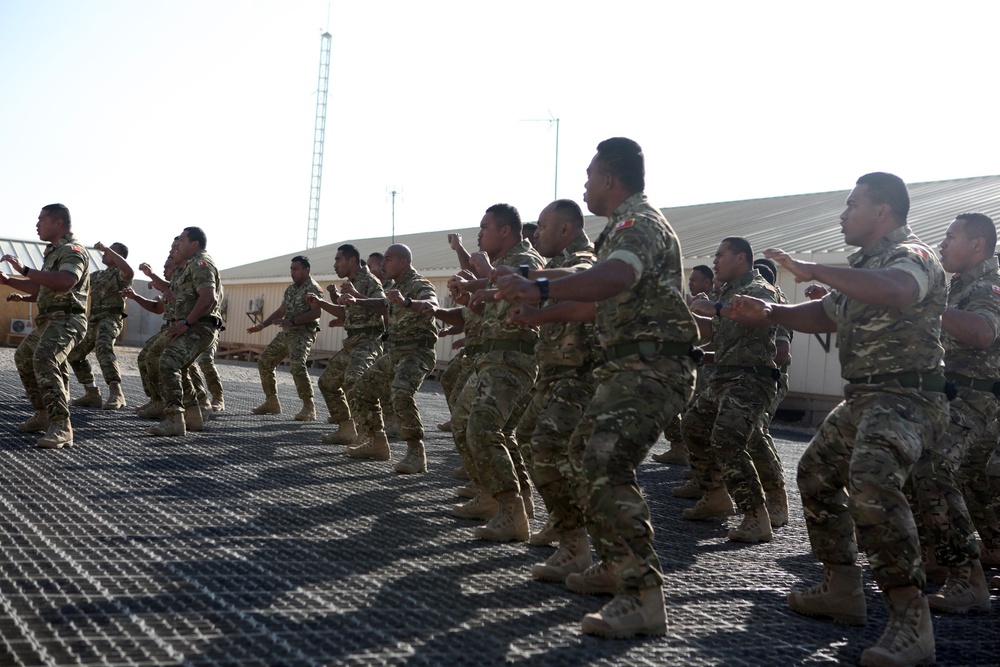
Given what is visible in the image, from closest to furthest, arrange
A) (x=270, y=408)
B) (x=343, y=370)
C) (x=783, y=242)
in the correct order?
1. (x=343, y=370)
2. (x=270, y=408)
3. (x=783, y=242)

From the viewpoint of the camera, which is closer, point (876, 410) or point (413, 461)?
point (876, 410)

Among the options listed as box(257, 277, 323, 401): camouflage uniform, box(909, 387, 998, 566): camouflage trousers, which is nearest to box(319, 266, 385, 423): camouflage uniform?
box(257, 277, 323, 401): camouflage uniform

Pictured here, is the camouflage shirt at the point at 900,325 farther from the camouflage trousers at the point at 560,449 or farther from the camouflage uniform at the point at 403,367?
the camouflage uniform at the point at 403,367

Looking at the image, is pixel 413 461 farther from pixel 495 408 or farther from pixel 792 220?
pixel 792 220

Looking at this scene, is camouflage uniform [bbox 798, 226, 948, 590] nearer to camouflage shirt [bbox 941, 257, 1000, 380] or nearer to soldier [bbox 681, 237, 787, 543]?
camouflage shirt [bbox 941, 257, 1000, 380]

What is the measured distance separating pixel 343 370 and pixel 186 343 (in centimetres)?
157

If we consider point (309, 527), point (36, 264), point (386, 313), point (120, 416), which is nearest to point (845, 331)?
point (309, 527)

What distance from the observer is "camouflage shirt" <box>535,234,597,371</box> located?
4895 millimetres

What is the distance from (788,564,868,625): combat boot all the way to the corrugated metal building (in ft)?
34.8

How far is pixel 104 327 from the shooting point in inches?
435

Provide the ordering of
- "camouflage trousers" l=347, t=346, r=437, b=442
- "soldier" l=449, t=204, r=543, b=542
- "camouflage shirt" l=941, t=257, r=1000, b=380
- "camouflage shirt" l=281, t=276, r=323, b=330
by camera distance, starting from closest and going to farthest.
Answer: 1. "camouflage shirt" l=941, t=257, r=1000, b=380
2. "soldier" l=449, t=204, r=543, b=542
3. "camouflage trousers" l=347, t=346, r=437, b=442
4. "camouflage shirt" l=281, t=276, r=323, b=330

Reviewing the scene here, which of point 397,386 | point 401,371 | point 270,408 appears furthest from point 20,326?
point 397,386

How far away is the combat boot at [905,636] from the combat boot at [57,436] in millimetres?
6340

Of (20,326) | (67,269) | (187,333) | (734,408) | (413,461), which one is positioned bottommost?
(413,461)
